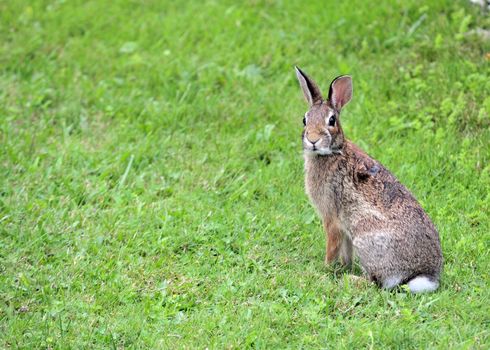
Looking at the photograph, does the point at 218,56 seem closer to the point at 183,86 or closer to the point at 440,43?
the point at 183,86

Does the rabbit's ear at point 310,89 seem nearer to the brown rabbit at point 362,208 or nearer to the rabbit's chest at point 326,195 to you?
the brown rabbit at point 362,208

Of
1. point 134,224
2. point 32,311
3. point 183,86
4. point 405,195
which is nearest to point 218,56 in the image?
point 183,86

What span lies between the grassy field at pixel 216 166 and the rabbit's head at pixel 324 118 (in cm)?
78

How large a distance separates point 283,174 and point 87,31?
3.33m

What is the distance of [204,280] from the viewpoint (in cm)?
549

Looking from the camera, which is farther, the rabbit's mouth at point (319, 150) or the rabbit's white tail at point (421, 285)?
the rabbit's mouth at point (319, 150)

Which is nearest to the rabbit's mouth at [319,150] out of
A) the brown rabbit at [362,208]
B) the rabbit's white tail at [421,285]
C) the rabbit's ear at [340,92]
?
the brown rabbit at [362,208]

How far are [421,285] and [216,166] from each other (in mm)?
2280

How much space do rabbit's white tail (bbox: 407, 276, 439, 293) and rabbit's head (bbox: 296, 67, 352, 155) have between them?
3.39 feet

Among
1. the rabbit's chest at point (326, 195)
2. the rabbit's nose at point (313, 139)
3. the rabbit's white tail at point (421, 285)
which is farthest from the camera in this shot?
the rabbit's chest at point (326, 195)

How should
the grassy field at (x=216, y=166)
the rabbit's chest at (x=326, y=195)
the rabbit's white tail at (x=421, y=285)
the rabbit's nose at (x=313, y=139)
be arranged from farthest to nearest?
the rabbit's chest at (x=326, y=195) → the rabbit's nose at (x=313, y=139) → the rabbit's white tail at (x=421, y=285) → the grassy field at (x=216, y=166)

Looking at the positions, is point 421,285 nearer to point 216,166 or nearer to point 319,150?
point 319,150

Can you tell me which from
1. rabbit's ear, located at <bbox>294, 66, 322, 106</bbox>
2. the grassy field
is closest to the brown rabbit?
rabbit's ear, located at <bbox>294, 66, 322, 106</bbox>

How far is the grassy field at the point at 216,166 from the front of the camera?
5004 mm
